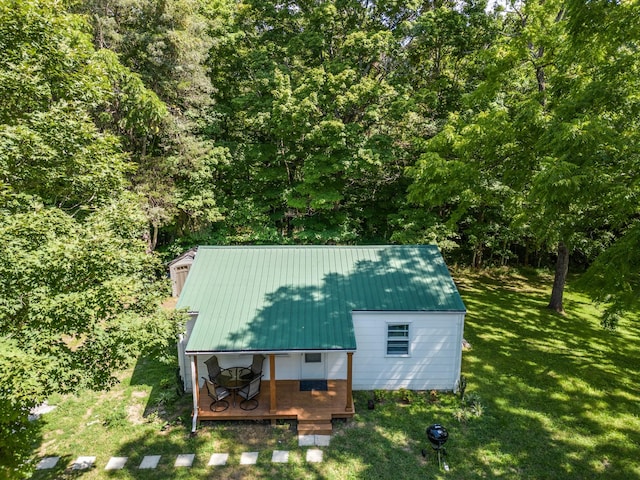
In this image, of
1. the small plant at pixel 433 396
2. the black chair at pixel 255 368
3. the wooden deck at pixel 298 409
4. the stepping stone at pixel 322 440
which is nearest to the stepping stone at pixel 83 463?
the wooden deck at pixel 298 409

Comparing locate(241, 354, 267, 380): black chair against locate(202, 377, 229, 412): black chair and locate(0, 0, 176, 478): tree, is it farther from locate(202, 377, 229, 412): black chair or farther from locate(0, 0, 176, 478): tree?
locate(0, 0, 176, 478): tree

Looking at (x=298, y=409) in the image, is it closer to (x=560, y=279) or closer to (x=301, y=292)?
(x=301, y=292)

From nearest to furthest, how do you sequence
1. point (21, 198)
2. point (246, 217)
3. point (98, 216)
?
point (21, 198), point (98, 216), point (246, 217)

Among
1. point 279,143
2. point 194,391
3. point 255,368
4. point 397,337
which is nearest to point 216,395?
point 194,391

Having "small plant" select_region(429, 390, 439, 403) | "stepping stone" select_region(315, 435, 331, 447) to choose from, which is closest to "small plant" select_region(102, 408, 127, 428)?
"stepping stone" select_region(315, 435, 331, 447)

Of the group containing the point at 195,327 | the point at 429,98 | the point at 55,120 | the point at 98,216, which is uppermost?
the point at 429,98

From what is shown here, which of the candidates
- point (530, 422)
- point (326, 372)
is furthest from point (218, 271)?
point (530, 422)

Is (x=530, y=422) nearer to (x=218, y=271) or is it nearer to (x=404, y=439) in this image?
(x=404, y=439)
